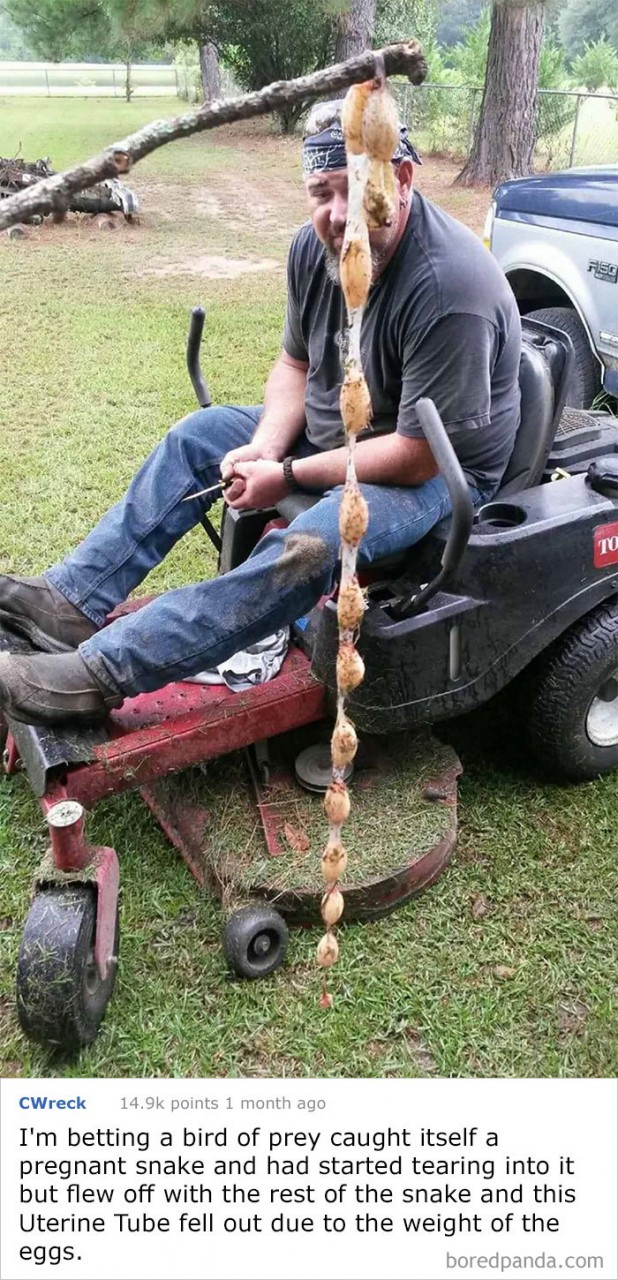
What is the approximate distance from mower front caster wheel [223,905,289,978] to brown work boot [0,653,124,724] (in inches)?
20.3

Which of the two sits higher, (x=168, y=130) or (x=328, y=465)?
(x=168, y=130)

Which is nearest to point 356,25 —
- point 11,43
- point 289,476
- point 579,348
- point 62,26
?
point 579,348

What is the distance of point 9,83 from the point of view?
13.0m

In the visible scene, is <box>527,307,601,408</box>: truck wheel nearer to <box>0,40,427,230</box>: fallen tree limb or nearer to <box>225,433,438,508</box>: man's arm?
<box>225,433,438,508</box>: man's arm

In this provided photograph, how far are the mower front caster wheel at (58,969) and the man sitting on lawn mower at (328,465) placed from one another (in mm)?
380

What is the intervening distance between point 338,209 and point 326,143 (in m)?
0.11

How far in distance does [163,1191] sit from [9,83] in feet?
48.0

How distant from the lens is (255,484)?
216cm

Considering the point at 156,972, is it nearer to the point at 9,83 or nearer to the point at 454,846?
the point at 454,846

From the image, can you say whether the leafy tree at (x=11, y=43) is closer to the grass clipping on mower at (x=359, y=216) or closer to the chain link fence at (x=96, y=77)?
the chain link fence at (x=96, y=77)

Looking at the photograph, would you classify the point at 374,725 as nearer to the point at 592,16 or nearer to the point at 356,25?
the point at 592,16

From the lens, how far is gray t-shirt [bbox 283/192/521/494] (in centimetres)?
190

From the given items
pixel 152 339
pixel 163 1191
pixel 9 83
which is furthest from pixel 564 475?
pixel 9 83

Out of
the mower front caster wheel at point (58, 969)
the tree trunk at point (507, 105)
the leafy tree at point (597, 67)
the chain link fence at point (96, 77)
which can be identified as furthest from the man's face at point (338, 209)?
the leafy tree at point (597, 67)
